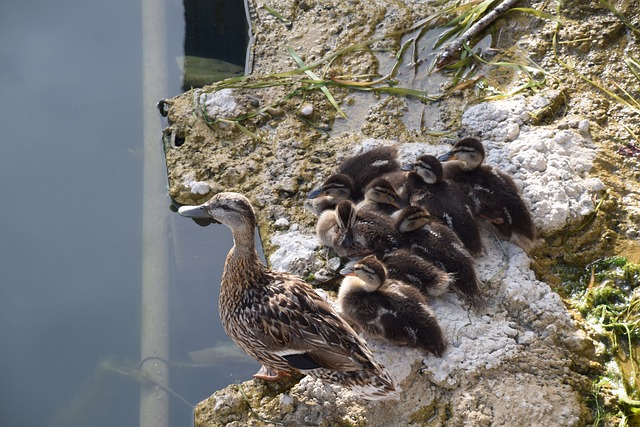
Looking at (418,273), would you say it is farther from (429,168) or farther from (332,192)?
→ (332,192)

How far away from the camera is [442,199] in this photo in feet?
14.2

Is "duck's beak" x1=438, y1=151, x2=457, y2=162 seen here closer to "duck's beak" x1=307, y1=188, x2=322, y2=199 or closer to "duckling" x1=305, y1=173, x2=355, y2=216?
"duckling" x1=305, y1=173, x2=355, y2=216

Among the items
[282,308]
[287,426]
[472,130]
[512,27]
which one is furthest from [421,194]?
[512,27]

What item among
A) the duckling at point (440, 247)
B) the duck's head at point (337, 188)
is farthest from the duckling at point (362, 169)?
the duckling at point (440, 247)

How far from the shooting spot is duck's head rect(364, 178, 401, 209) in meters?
4.38

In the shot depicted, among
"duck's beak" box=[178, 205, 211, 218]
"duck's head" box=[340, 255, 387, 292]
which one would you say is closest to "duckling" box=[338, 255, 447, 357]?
"duck's head" box=[340, 255, 387, 292]

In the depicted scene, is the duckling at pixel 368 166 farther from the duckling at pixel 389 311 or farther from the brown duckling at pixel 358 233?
the duckling at pixel 389 311

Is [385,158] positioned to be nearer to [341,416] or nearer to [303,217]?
[303,217]

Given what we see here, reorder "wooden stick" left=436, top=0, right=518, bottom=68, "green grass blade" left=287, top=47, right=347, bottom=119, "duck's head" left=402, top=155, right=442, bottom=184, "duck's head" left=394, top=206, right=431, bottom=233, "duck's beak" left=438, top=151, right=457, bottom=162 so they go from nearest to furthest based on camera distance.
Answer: "duck's head" left=394, top=206, right=431, bottom=233, "duck's head" left=402, top=155, right=442, bottom=184, "duck's beak" left=438, top=151, right=457, bottom=162, "green grass blade" left=287, top=47, right=347, bottom=119, "wooden stick" left=436, top=0, right=518, bottom=68

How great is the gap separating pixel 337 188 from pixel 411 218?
0.56 metres

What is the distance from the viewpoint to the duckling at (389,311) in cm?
375

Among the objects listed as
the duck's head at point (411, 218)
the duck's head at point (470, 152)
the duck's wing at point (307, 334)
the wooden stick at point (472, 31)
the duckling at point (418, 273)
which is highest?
the wooden stick at point (472, 31)

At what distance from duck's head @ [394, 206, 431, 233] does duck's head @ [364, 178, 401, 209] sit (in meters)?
0.24

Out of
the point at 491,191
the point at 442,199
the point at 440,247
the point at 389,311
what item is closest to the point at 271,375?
the point at 389,311
